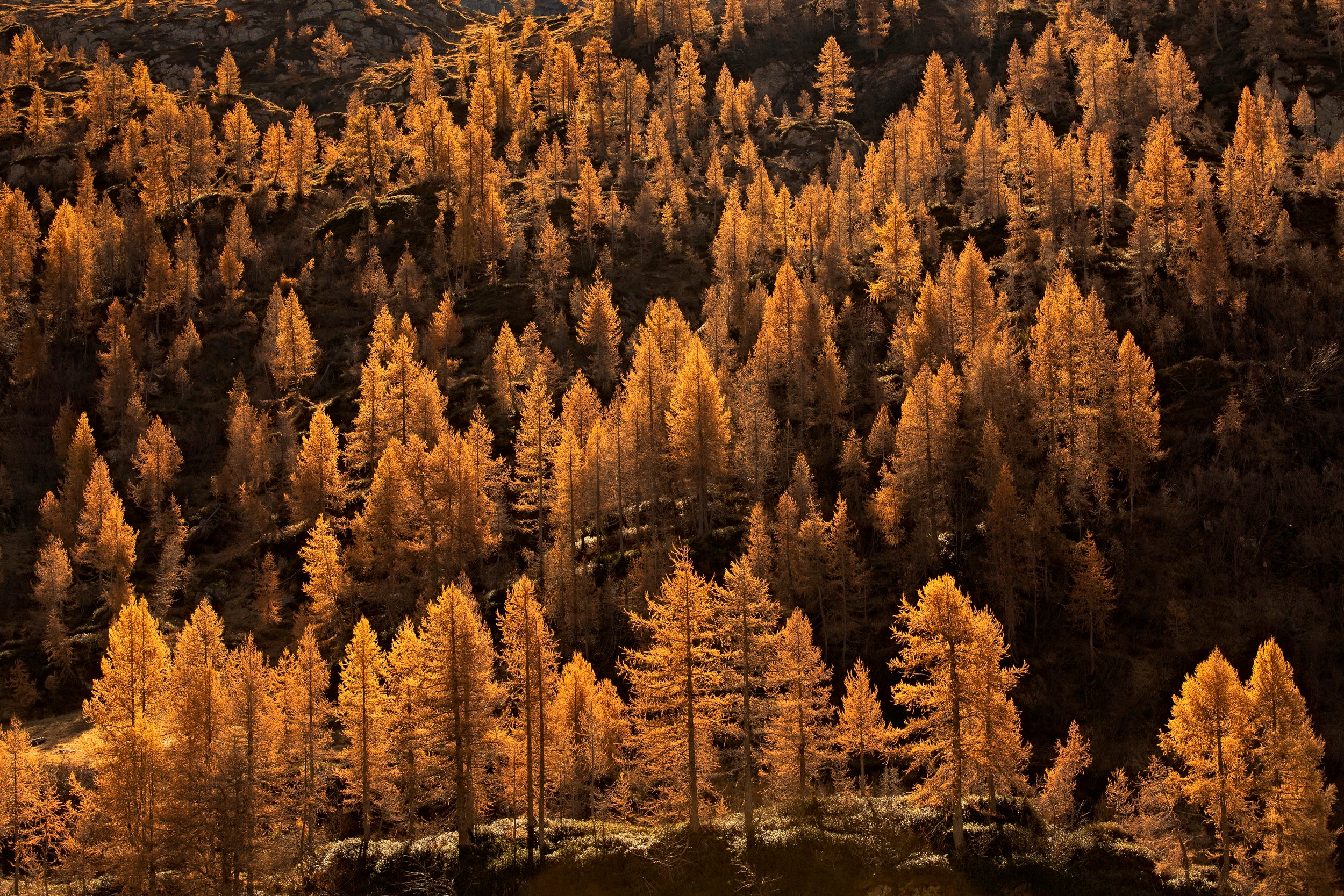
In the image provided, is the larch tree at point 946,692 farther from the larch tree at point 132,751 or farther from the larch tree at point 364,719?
the larch tree at point 132,751

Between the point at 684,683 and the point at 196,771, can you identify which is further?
the point at 196,771

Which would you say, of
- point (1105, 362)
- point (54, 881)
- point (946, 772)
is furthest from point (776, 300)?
point (54, 881)

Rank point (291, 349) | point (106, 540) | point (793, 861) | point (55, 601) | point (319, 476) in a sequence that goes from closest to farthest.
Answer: point (793, 861)
point (55, 601)
point (106, 540)
point (319, 476)
point (291, 349)

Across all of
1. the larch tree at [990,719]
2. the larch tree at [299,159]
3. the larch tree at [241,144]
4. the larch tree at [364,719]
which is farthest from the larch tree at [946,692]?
the larch tree at [241,144]

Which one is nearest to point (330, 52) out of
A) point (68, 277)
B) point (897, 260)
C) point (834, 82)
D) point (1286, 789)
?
point (68, 277)

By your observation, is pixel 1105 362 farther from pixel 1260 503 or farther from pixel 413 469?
pixel 413 469

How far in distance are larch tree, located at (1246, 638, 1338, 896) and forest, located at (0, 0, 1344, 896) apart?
19cm

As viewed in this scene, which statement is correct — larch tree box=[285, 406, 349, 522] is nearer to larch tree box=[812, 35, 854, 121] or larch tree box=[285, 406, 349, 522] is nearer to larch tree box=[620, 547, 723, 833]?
larch tree box=[620, 547, 723, 833]

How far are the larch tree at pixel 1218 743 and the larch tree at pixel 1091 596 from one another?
1217 centimetres

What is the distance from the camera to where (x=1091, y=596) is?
45.7 metres

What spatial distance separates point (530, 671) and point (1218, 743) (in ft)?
86.1

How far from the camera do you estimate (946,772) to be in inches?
1219

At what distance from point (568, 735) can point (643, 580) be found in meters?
13.9

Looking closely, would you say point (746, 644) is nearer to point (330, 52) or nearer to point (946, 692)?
point (946, 692)
